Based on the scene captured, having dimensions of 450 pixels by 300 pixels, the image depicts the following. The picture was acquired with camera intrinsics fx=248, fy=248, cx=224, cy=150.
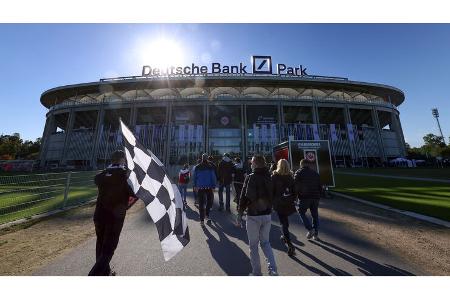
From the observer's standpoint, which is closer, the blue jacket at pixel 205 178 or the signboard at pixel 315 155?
the blue jacket at pixel 205 178

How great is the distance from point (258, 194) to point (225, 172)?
16.4 ft

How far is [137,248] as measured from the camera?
5133 millimetres

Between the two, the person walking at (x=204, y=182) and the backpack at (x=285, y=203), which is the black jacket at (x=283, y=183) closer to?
the backpack at (x=285, y=203)

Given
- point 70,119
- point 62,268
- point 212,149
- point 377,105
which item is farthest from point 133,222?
point 377,105

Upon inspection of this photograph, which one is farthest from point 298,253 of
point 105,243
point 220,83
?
point 220,83

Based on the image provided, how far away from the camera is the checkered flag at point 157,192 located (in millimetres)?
3314

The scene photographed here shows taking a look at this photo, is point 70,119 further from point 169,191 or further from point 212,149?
point 169,191

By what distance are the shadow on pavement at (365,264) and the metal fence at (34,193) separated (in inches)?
330

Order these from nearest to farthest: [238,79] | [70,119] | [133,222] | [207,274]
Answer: [207,274] → [133,222] → [238,79] → [70,119]

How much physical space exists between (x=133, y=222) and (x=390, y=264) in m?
6.74

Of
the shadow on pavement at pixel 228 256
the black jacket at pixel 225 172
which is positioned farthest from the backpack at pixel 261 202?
the black jacket at pixel 225 172

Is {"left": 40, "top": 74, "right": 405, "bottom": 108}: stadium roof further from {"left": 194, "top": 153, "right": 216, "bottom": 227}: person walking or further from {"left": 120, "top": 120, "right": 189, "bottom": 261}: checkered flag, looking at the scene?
{"left": 120, "top": 120, "right": 189, "bottom": 261}: checkered flag

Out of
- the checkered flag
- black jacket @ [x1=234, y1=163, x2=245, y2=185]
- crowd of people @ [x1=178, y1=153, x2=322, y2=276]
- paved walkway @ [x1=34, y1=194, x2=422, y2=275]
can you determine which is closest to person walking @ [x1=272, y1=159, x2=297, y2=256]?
crowd of people @ [x1=178, y1=153, x2=322, y2=276]

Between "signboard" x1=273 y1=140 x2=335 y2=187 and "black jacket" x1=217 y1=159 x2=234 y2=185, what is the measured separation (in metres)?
4.88
